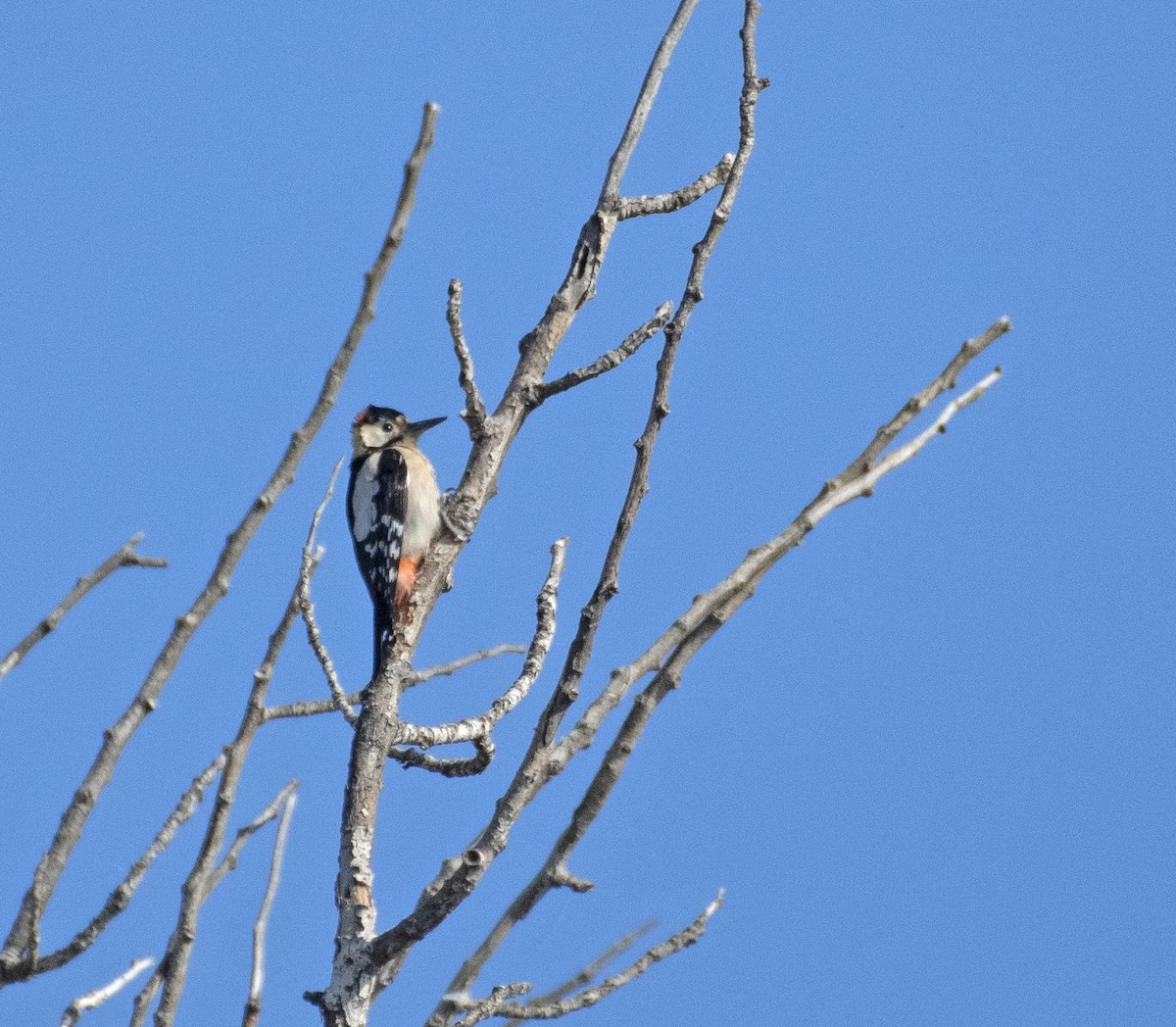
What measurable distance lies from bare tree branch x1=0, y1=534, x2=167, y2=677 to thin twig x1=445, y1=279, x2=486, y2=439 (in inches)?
34.9

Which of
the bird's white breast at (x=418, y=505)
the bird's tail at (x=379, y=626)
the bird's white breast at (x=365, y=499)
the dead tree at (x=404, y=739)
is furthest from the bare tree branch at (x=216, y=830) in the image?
the bird's white breast at (x=365, y=499)

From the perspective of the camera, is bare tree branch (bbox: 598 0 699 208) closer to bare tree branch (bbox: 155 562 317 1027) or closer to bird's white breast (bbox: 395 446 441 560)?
bare tree branch (bbox: 155 562 317 1027)

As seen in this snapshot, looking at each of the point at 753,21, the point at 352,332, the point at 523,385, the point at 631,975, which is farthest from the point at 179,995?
the point at 753,21

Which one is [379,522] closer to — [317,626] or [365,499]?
[365,499]

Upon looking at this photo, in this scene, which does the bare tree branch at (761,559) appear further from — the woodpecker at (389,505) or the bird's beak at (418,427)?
the bird's beak at (418,427)

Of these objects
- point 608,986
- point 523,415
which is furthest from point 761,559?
point 523,415

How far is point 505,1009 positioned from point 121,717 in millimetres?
669

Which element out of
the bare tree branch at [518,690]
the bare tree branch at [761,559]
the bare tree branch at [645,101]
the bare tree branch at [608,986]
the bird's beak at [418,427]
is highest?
the bird's beak at [418,427]

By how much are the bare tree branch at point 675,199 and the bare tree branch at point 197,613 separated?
1560 mm

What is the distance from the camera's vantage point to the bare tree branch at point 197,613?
1608 millimetres

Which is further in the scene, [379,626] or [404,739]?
[379,626]

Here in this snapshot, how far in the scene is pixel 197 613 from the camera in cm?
187

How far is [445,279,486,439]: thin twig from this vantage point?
2.94m

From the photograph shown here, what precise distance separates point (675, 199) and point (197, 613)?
1699 millimetres
